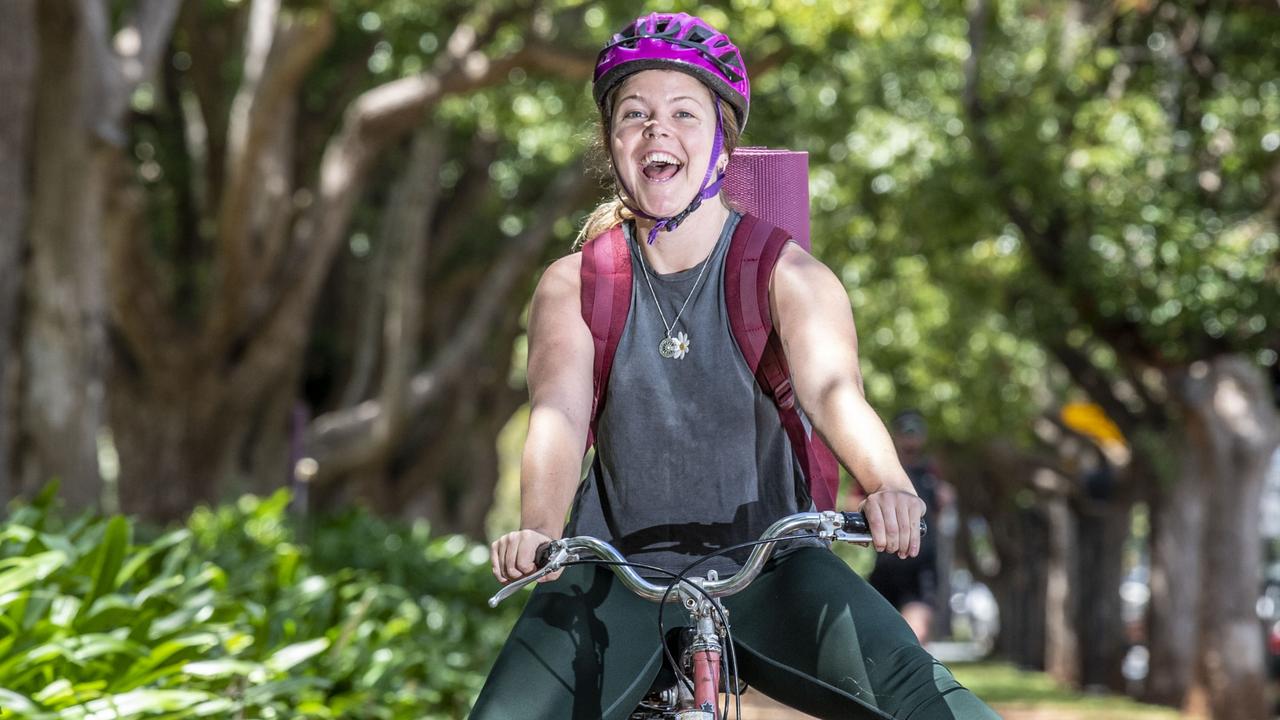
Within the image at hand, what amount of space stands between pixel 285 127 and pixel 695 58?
39.1ft

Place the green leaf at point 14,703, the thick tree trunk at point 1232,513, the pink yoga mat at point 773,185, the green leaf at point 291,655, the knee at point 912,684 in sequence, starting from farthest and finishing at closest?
the thick tree trunk at point 1232,513, the green leaf at point 291,655, the pink yoga mat at point 773,185, the green leaf at point 14,703, the knee at point 912,684

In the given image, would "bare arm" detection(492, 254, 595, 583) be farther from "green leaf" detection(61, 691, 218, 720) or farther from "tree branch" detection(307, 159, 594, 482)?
"tree branch" detection(307, 159, 594, 482)

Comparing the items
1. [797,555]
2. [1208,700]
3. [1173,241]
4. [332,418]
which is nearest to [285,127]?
[332,418]

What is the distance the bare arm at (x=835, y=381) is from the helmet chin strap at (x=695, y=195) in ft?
0.63

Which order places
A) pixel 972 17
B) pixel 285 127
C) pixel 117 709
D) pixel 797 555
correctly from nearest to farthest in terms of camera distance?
pixel 797 555 < pixel 117 709 < pixel 285 127 < pixel 972 17

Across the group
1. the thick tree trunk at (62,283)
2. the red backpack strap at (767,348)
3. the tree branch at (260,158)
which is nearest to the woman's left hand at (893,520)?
the red backpack strap at (767,348)

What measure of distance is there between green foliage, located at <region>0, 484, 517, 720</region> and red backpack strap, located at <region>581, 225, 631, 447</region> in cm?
154

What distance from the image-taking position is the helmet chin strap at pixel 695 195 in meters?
3.48

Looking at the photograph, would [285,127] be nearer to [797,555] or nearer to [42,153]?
[42,153]

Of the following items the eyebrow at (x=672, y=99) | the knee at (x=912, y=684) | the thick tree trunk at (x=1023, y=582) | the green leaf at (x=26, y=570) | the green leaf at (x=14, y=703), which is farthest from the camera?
the thick tree trunk at (x=1023, y=582)

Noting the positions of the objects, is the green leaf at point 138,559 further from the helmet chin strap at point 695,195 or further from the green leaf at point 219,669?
the helmet chin strap at point 695,195

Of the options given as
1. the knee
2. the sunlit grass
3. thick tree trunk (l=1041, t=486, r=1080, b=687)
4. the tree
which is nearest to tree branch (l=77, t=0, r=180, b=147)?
the tree

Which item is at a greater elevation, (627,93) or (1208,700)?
(627,93)

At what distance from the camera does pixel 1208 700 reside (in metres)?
16.8
